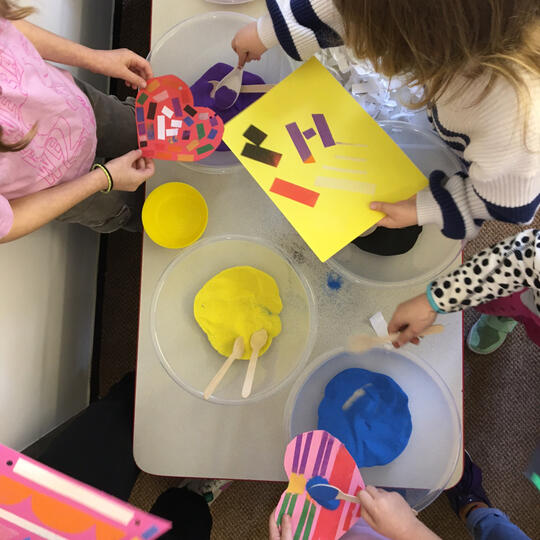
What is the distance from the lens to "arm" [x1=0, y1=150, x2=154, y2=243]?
707 millimetres

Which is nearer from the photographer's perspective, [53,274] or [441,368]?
[441,368]

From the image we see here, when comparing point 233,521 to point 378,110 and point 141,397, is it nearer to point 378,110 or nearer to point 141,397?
point 141,397

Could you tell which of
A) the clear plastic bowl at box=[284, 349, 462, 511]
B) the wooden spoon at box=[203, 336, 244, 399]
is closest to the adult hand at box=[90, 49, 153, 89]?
the wooden spoon at box=[203, 336, 244, 399]

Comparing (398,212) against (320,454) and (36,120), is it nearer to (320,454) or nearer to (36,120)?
(320,454)

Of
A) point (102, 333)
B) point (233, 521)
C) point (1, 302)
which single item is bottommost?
point (233, 521)

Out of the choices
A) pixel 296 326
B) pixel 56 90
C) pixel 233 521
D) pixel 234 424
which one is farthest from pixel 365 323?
pixel 233 521

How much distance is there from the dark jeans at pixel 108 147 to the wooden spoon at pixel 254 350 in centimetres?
41

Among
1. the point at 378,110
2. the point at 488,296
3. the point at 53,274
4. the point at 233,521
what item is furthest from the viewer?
the point at 233,521

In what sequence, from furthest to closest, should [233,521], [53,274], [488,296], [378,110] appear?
[233,521] → [53,274] → [378,110] → [488,296]

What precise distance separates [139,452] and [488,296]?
621 millimetres

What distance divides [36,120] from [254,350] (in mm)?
483

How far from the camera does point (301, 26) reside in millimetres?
719

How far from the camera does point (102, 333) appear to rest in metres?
1.35

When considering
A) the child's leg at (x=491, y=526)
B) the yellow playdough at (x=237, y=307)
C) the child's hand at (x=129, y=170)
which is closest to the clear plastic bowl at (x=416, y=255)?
the yellow playdough at (x=237, y=307)
